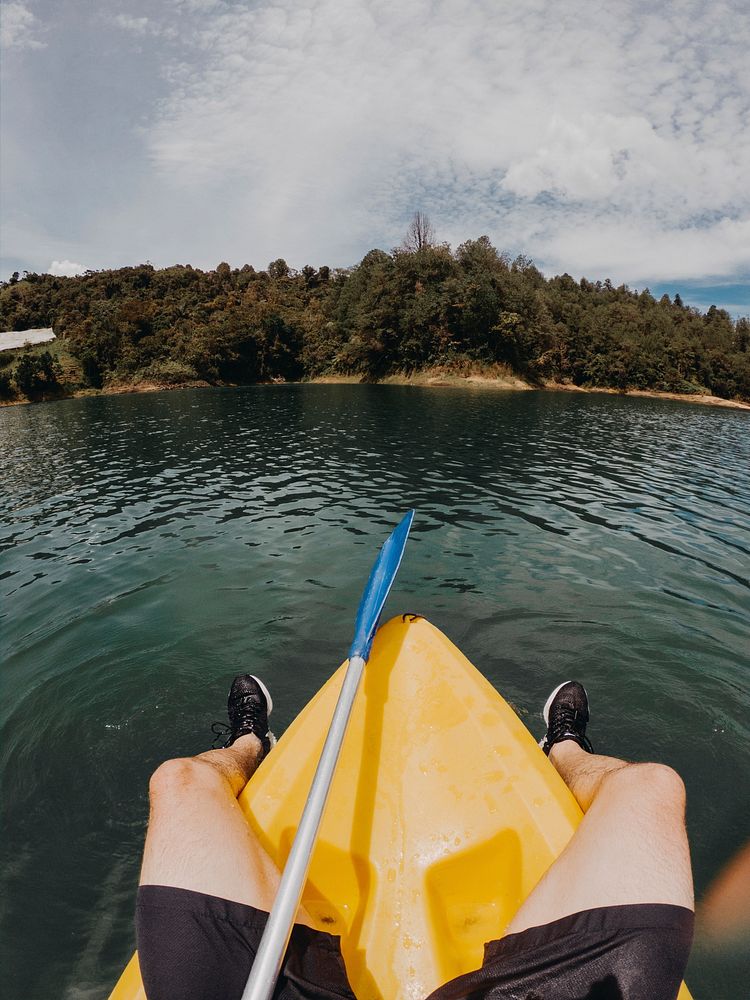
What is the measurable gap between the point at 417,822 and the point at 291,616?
3499 millimetres

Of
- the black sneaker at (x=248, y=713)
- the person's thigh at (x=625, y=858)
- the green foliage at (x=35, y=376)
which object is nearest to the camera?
the person's thigh at (x=625, y=858)

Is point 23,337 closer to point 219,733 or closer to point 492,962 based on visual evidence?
point 219,733

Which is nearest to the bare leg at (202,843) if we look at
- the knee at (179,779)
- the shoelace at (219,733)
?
the knee at (179,779)

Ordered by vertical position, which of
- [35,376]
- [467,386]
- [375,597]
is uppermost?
[35,376]

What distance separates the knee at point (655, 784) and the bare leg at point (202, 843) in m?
1.49

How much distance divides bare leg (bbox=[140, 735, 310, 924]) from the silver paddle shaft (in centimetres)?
24

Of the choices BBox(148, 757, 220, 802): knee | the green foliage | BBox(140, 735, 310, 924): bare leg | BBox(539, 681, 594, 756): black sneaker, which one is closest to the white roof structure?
the green foliage

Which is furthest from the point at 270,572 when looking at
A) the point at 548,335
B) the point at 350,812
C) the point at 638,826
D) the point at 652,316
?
the point at 652,316

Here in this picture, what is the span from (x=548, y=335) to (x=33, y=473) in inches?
1928

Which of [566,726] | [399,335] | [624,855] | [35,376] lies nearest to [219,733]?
[566,726]

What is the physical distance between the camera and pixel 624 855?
73.0 inches

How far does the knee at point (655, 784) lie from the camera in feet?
6.69

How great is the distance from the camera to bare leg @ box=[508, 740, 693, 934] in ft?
5.74

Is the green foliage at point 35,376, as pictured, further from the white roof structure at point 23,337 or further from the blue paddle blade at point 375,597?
the blue paddle blade at point 375,597
